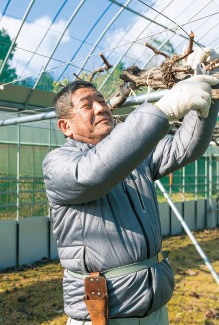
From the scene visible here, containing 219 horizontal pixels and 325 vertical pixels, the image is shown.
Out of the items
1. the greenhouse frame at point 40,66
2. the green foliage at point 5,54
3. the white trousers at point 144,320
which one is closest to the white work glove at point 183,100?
the white trousers at point 144,320

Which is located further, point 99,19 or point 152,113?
point 99,19

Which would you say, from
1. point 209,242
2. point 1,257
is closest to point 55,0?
point 1,257

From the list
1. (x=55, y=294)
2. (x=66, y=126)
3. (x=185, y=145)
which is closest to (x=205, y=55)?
(x=185, y=145)

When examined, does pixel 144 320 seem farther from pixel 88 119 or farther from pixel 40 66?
pixel 40 66

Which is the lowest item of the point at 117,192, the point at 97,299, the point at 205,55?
the point at 97,299

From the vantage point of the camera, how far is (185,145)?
1.29 metres

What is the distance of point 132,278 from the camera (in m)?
1.12

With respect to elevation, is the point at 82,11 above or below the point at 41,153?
above

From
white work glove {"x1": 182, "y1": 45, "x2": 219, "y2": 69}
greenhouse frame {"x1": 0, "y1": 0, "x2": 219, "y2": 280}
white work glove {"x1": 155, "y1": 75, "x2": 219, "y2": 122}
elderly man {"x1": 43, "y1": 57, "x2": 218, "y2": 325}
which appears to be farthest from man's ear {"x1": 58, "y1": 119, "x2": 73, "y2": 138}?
greenhouse frame {"x1": 0, "y1": 0, "x2": 219, "y2": 280}

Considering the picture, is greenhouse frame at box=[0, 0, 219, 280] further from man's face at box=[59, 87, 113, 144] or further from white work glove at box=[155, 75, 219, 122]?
white work glove at box=[155, 75, 219, 122]

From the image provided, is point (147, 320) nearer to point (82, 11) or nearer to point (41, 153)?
point (41, 153)

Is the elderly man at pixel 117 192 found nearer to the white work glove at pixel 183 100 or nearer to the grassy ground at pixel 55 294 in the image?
the white work glove at pixel 183 100

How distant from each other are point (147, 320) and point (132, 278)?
22 centimetres

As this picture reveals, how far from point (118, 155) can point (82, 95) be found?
50 centimetres
